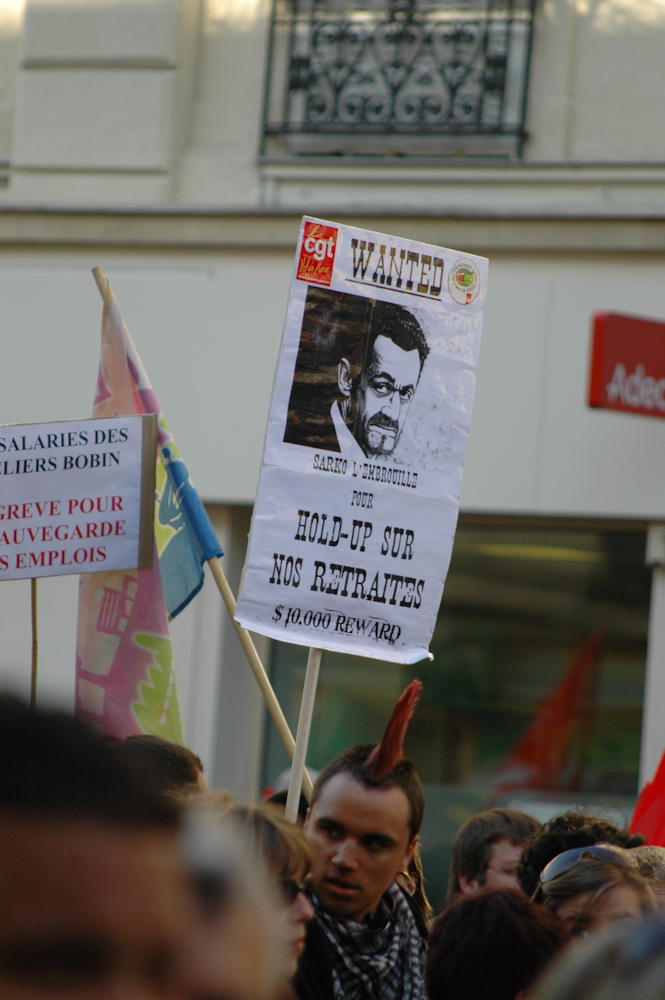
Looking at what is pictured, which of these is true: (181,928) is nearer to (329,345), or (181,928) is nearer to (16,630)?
(329,345)

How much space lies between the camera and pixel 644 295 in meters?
6.75

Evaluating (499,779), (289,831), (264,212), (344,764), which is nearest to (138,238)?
(264,212)

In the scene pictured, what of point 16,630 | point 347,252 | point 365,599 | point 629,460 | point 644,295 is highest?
point 644,295

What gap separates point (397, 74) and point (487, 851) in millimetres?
4864

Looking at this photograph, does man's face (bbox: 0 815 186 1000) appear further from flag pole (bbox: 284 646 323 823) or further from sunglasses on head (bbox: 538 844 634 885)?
flag pole (bbox: 284 646 323 823)

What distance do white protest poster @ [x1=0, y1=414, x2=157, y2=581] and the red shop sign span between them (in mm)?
3164

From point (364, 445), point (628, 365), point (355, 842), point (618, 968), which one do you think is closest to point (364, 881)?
point (355, 842)

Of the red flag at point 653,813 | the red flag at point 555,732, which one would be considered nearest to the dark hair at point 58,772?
the red flag at point 653,813

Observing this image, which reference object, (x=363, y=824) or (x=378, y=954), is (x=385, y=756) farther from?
(x=378, y=954)

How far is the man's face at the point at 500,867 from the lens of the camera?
3959 millimetres

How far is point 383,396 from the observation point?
139 inches

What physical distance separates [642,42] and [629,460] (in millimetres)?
2398

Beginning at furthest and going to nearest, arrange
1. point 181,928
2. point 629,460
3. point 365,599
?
point 629,460, point 365,599, point 181,928

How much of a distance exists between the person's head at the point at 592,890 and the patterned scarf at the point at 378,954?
33cm
